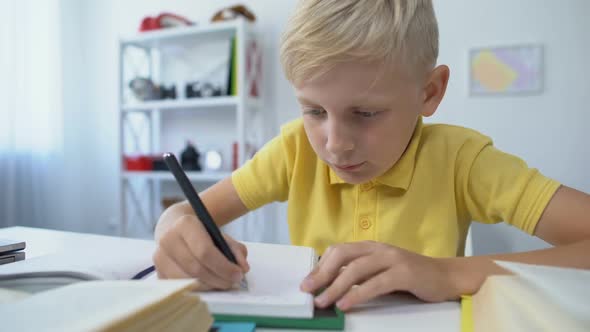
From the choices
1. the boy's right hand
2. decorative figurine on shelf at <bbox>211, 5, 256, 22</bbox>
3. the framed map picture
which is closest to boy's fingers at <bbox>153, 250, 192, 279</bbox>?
the boy's right hand

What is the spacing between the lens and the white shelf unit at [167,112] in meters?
2.03

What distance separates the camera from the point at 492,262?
464mm

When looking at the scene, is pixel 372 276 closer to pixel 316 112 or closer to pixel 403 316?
pixel 403 316

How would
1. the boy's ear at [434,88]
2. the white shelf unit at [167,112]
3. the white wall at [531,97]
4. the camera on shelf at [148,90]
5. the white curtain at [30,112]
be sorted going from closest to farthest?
the boy's ear at [434,88]
the white wall at [531,97]
the white shelf unit at [167,112]
the white curtain at [30,112]
the camera on shelf at [148,90]

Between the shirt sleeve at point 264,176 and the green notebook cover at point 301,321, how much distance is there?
47cm

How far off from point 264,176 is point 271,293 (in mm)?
443

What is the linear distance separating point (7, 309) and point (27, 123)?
7.81ft

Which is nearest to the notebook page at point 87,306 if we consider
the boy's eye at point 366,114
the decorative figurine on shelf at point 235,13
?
the boy's eye at point 366,114

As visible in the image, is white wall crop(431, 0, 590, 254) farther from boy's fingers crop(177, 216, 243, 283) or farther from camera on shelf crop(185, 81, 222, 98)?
boy's fingers crop(177, 216, 243, 283)

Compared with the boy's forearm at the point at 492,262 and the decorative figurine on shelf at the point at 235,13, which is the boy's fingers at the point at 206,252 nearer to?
the boy's forearm at the point at 492,262

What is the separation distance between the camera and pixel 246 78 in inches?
80.7

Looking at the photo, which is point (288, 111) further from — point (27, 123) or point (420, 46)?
point (420, 46)

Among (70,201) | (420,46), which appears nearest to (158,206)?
(70,201)

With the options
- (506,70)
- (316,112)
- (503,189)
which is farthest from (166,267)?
(506,70)
